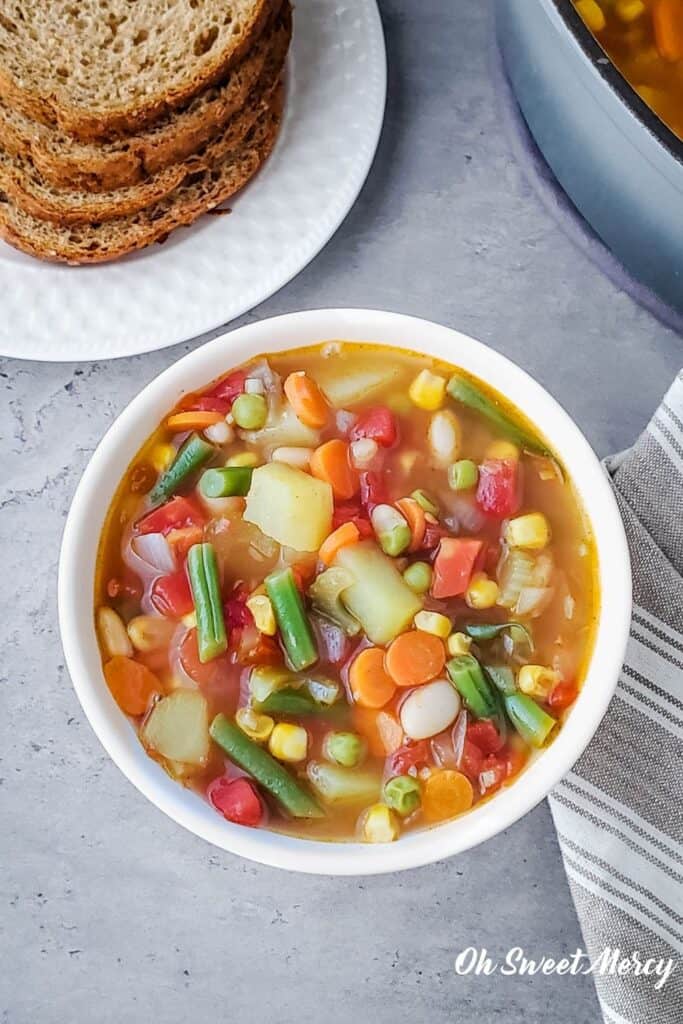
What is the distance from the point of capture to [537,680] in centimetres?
172

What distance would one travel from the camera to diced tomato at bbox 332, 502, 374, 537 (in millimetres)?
1773

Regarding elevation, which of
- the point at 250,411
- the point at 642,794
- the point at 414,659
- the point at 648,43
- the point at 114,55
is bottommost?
the point at 642,794

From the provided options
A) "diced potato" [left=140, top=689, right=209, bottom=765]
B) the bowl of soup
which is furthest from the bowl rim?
"diced potato" [left=140, top=689, right=209, bottom=765]

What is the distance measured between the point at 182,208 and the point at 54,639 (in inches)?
31.4

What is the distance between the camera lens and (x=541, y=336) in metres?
2.25

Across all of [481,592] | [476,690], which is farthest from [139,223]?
[476,690]

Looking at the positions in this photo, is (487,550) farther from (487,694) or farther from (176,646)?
(176,646)

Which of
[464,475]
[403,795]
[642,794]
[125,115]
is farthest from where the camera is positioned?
[125,115]

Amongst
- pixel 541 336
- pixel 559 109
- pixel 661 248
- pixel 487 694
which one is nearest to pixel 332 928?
pixel 487 694

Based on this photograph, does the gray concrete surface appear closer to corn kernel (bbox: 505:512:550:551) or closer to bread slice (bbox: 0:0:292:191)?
bread slice (bbox: 0:0:292:191)

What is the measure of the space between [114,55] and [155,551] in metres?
0.97

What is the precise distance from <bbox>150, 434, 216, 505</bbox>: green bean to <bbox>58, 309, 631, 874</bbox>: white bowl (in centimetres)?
6

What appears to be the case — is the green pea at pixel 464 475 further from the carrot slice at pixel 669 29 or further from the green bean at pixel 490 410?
the carrot slice at pixel 669 29

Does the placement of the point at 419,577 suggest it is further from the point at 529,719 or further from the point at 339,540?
the point at 529,719
